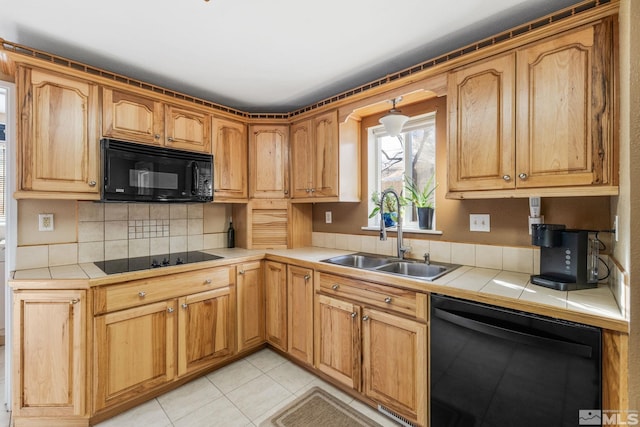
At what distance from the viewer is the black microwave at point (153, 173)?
1.98m

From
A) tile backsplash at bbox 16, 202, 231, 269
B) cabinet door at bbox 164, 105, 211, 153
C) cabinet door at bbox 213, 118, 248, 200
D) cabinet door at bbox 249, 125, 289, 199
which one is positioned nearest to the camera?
tile backsplash at bbox 16, 202, 231, 269

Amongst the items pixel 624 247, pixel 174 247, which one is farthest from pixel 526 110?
pixel 174 247

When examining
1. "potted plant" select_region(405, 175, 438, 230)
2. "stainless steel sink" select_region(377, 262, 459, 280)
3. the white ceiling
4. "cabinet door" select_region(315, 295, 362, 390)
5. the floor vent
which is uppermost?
the white ceiling

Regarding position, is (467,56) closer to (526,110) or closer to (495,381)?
(526,110)

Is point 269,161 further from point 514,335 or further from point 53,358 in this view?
point 514,335

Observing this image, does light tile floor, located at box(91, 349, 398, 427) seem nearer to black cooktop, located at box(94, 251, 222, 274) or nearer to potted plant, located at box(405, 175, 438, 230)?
black cooktop, located at box(94, 251, 222, 274)

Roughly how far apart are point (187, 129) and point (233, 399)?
204cm

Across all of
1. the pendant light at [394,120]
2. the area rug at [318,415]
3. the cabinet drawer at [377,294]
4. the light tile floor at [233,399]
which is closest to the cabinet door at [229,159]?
A: the cabinet drawer at [377,294]

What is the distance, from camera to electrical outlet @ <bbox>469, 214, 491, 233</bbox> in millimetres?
1935

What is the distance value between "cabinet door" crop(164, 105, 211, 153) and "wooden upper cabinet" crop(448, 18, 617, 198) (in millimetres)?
1910

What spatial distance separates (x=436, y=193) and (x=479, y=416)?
138 centimetres

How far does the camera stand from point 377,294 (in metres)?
1.81

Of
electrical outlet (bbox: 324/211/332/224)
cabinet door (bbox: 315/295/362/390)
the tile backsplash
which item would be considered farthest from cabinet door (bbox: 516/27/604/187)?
the tile backsplash

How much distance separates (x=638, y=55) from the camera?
100 cm
